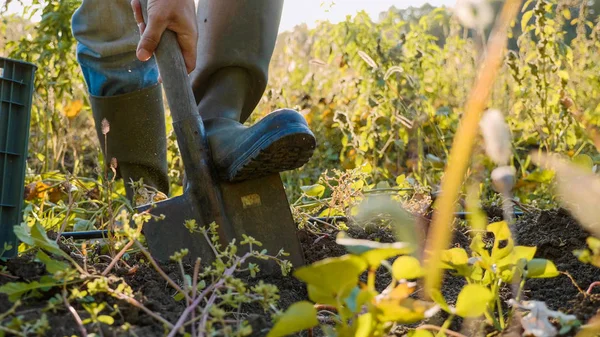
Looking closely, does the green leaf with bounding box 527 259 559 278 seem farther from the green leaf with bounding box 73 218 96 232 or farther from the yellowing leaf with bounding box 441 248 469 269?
the green leaf with bounding box 73 218 96 232

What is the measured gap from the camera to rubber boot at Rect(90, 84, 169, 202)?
8.36 ft

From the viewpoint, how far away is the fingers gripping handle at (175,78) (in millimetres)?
1744

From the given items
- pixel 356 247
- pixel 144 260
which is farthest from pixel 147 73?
pixel 356 247

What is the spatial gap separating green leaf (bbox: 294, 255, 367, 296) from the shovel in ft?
2.70

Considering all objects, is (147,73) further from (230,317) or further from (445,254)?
(445,254)

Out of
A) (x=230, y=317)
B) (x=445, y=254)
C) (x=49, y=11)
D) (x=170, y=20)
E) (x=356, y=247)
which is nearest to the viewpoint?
(x=356, y=247)

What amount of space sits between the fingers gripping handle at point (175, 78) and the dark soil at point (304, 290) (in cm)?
38

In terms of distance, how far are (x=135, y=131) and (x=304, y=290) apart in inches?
47.1

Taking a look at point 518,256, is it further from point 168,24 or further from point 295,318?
point 168,24

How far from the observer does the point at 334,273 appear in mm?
855

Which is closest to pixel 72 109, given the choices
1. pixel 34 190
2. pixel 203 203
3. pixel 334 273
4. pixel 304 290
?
pixel 34 190

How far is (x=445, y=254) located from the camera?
3.70ft

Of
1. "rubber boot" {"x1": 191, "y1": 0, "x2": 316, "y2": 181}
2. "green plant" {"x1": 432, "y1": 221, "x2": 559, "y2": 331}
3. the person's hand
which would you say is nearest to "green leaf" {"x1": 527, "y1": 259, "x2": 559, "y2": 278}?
"green plant" {"x1": 432, "y1": 221, "x2": 559, "y2": 331}

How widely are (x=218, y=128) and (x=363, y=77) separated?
2.14 meters
